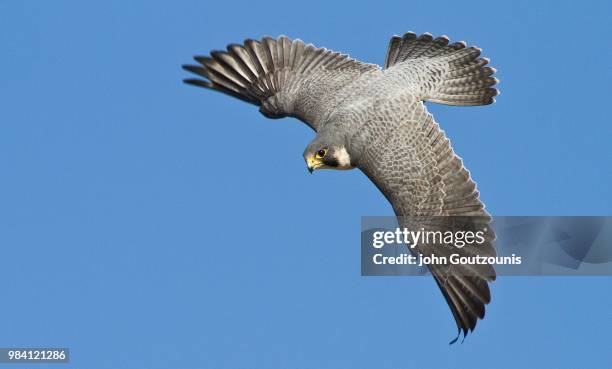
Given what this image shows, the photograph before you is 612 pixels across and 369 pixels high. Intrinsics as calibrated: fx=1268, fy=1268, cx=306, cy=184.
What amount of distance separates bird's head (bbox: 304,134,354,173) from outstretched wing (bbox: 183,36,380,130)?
110 centimetres

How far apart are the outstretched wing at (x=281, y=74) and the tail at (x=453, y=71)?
81 centimetres

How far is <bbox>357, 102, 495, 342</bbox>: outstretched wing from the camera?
50.6 ft

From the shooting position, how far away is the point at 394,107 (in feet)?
53.1

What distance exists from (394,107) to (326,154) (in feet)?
3.47

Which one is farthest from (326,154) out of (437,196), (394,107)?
(437,196)

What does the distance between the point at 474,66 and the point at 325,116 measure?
2099mm

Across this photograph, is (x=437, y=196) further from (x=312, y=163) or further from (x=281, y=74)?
(x=281, y=74)

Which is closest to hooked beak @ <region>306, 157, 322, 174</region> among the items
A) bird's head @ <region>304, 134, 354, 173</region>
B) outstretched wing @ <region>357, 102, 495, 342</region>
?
bird's head @ <region>304, 134, 354, 173</region>

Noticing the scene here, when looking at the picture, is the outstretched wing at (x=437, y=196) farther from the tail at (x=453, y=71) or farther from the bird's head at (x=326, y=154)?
the tail at (x=453, y=71)

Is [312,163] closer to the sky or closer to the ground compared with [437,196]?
closer to the sky

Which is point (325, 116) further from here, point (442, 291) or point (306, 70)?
point (442, 291)

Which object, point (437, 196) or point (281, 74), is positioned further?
point (281, 74)

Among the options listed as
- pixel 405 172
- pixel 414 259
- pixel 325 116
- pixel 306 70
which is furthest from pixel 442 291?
pixel 306 70

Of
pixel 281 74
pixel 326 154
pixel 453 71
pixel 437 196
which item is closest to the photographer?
pixel 437 196
